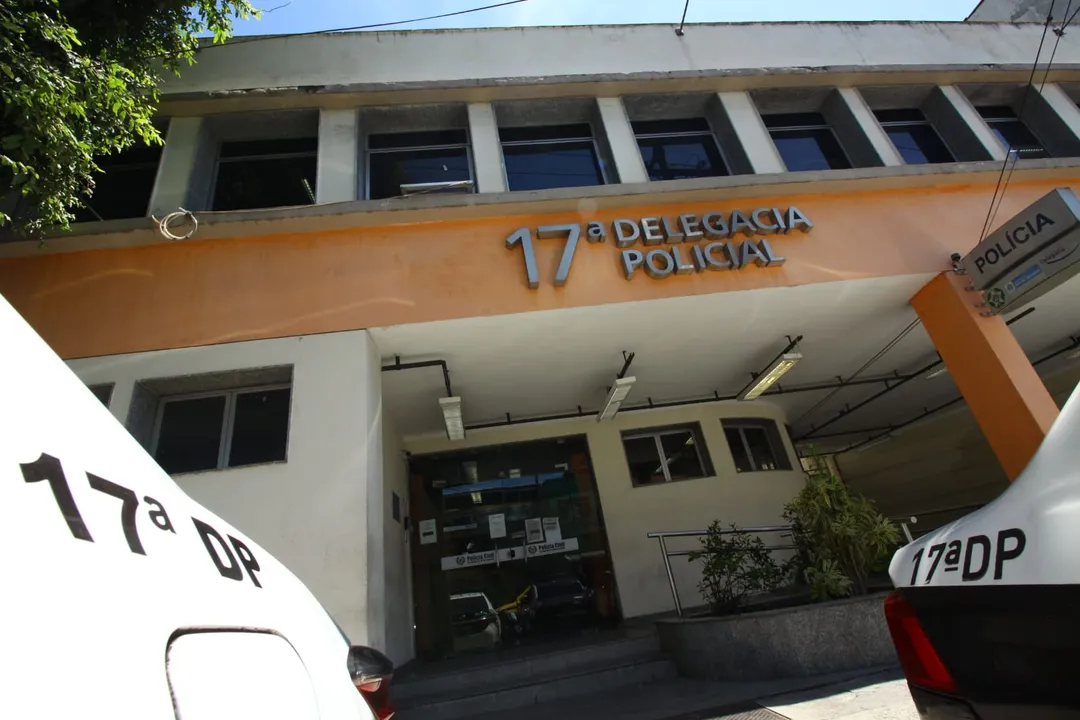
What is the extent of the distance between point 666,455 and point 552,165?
18.5ft

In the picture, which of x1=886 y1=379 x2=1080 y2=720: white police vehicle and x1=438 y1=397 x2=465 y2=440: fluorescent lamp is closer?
x1=886 y1=379 x2=1080 y2=720: white police vehicle

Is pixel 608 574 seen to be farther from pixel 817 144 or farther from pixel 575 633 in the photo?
pixel 817 144

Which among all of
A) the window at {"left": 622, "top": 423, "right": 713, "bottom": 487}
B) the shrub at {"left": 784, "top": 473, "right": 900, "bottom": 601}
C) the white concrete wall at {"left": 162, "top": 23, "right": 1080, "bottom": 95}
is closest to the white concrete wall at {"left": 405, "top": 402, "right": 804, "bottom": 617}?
the window at {"left": 622, "top": 423, "right": 713, "bottom": 487}

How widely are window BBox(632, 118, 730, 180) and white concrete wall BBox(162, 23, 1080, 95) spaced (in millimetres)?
782

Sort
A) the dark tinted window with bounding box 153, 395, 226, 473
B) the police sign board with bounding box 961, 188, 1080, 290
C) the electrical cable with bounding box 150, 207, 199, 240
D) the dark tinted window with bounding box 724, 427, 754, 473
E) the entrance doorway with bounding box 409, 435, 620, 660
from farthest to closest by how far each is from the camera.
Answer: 1. the dark tinted window with bounding box 724, 427, 754, 473
2. the entrance doorway with bounding box 409, 435, 620, 660
3. the electrical cable with bounding box 150, 207, 199, 240
4. the police sign board with bounding box 961, 188, 1080, 290
5. the dark tinted window with bounding box 153, 395, 226, 473

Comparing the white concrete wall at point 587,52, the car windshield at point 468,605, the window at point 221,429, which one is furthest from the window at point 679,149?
the car windshield at point 468,605

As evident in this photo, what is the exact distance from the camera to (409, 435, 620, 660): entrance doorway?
28.0ft

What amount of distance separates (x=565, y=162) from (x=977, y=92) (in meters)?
7.21

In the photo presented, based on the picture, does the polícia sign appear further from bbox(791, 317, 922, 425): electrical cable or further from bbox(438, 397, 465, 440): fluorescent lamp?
bbox(791, 317, 922, 425): electrical cable

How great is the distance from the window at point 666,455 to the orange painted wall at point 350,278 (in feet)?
14.6

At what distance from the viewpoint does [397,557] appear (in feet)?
24.8

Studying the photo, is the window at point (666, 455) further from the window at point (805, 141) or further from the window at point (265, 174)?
the window at point (265, 174)

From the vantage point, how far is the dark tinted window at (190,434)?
5539 millimetres

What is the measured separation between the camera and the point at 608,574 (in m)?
8.99
